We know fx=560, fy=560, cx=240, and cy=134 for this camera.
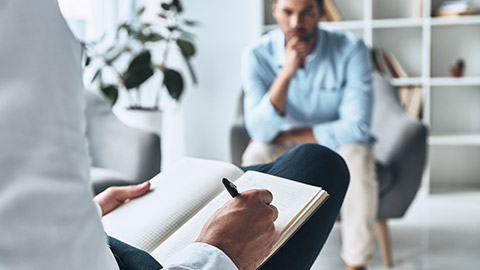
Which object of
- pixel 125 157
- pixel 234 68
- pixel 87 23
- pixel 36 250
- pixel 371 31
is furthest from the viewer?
pixel 234 68

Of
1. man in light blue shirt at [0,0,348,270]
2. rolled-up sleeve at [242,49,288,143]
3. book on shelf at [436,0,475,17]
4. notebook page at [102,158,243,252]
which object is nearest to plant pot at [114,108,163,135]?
rolled-up sleeve at [242,49,288,143]

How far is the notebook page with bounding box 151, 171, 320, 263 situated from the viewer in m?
0.73

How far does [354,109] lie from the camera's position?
199cm

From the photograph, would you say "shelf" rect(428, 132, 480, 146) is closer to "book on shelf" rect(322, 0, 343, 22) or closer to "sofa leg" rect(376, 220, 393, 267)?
"book on shelf" rect(322, 0, 343, 22)

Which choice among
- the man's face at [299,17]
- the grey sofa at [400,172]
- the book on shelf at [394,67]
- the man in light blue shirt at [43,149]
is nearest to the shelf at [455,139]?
the book on shelf at [394,67]

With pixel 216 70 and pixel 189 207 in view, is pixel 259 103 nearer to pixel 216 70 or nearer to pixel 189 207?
pixel 189 207

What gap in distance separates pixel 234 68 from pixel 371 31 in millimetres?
858

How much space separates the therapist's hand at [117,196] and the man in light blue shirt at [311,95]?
1130 millimetres

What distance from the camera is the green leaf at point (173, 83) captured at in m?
2.79

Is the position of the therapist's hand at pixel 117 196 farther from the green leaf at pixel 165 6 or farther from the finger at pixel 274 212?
the green leaf at pixel 165 6

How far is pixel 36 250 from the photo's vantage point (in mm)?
383

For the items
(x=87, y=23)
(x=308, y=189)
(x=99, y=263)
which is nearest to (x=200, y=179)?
(x=308, y=189)

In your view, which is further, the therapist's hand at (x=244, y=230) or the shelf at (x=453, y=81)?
the shelf at (x=453, y=81)

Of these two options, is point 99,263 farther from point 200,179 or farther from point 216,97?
point 216,97
